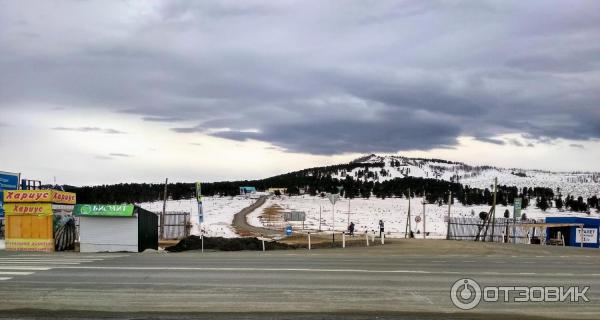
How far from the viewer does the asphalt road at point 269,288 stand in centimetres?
1018

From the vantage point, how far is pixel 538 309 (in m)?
10.7

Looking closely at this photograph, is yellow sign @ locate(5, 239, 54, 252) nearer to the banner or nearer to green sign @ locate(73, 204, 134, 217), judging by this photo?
green sign @ locate(73, 204, 134, 217)

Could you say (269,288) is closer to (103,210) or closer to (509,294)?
(509,294)

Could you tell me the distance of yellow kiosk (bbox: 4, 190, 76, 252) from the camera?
87.7ft

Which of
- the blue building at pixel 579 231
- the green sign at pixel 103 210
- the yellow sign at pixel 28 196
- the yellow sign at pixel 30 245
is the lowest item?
the blue building at pixel 579 231

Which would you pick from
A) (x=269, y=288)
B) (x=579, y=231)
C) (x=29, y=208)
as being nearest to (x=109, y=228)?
(x=29, y=208)

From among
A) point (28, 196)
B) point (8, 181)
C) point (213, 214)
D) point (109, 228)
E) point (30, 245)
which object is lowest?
point (213, 214)

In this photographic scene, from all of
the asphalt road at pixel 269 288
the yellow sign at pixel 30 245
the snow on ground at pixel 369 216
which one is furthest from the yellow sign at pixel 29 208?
the snow on ground at pixel 369 216

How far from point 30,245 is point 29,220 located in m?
1.16

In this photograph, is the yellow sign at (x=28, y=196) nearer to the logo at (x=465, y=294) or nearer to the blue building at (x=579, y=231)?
the logo at (x=465, y=294)

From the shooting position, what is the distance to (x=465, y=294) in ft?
40.1

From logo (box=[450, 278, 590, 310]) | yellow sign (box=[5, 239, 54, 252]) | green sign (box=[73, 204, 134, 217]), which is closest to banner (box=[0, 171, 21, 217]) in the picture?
yellow sign (box=[5, 239, 54, 252])

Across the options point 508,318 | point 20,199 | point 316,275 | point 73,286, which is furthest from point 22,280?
point 20,199

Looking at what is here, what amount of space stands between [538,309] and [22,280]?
37.4ft
